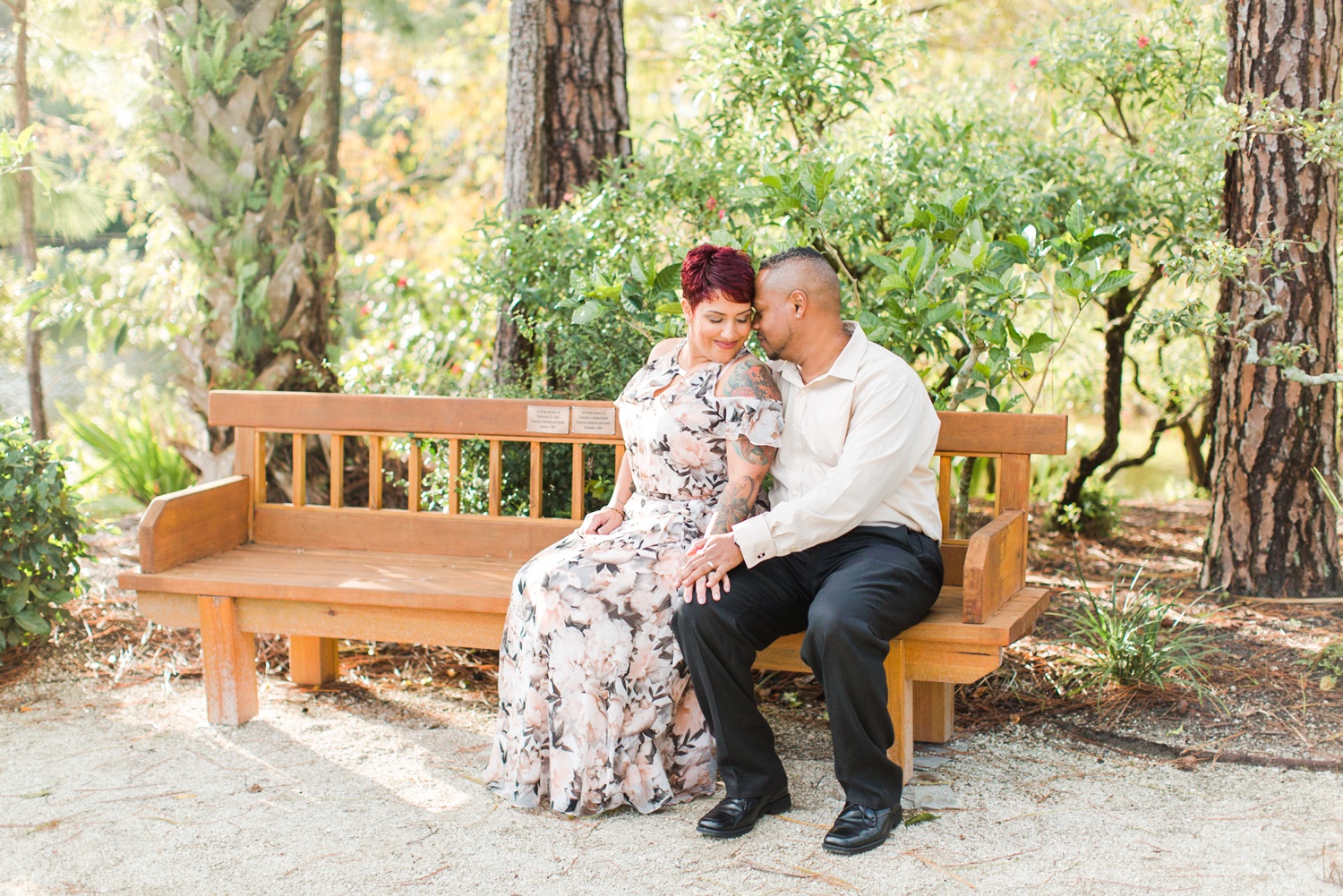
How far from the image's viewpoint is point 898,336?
3.77m

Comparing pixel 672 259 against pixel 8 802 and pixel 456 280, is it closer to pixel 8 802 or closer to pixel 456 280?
pixel 456 280

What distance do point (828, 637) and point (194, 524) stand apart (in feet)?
7.63

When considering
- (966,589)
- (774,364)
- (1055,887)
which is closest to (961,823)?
(1055,887)

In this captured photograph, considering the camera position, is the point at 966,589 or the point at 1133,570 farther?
the point at 1133,570

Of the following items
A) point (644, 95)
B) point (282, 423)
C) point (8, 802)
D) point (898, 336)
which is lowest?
point (8, 802)

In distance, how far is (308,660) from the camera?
4.25m

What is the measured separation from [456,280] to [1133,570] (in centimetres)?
352

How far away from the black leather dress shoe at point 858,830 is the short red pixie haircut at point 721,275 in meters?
1.41

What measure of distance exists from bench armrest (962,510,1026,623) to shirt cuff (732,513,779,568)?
531 millimetres

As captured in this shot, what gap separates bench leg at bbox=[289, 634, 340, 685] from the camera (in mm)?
4242

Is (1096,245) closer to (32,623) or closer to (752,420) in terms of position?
(752,420)

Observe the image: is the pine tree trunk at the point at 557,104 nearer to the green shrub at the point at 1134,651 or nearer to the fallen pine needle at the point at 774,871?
the green shrub at the point at 1134,651

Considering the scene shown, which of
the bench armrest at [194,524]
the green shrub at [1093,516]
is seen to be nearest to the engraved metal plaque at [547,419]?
the bench armrest at [194,524]

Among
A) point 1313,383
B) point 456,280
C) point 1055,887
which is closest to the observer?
point 1055,887
